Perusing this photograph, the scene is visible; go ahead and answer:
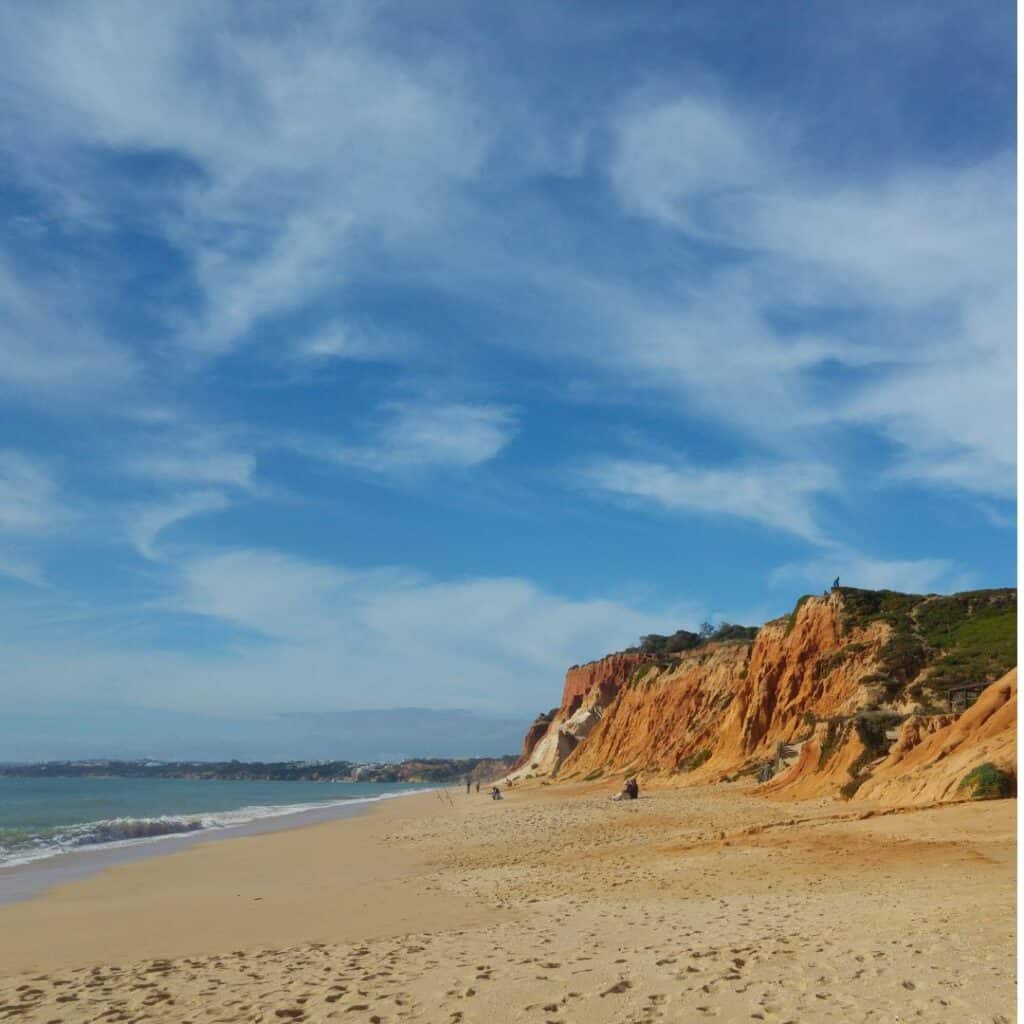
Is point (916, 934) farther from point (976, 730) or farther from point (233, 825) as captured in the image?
point (233, 825)

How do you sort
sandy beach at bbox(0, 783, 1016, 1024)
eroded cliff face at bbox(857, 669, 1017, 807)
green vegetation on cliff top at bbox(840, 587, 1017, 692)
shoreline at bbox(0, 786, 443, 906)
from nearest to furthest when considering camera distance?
1. sandy beach at bbox(0, 783, 1016, 1024)
2. shoreline at bbox(0, 786, 443, 906)
3. eroded cliff face at bbox(857, 669, 1017, 807)
4. green vegetation on cliff top at bbox(840, 587, 1017, 692)

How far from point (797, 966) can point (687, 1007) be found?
142cm

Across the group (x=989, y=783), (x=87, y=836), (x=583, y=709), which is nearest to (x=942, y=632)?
(x=989, y=783)

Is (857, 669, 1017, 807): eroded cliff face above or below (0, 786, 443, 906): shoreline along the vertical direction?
above

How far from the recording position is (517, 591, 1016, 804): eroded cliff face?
25562 millimetres

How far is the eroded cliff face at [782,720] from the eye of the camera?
25562 millimetres

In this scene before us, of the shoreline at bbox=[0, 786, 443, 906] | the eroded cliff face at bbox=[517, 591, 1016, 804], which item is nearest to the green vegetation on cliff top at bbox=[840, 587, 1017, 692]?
the eroded cliff face at bbox=[517, 591, 1016, 804]

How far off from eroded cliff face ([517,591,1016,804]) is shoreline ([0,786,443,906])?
19551 millimetres

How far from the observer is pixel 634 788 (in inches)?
1468

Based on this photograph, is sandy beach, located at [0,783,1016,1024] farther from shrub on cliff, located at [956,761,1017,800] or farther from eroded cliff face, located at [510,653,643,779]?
eroded cliff face, located at [510,653,643,779]

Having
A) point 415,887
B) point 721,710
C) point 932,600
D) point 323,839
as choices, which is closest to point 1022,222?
point 415,887

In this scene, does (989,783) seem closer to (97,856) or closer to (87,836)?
(97,856)

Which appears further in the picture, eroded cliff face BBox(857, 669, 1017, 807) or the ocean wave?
the ocean wave

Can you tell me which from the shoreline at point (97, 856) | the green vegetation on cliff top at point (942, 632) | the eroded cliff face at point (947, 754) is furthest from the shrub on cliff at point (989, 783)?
the shoreline at point (97, 856)
